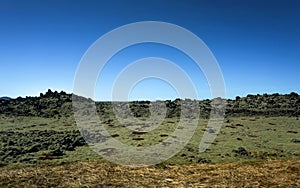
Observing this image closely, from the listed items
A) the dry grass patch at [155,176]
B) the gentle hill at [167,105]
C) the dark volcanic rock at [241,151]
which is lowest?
the dry grass patch at [155,176]

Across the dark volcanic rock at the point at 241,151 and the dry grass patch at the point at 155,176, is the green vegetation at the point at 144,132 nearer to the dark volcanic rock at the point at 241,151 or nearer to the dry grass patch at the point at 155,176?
the dark volcanic rock at the point at 241,151

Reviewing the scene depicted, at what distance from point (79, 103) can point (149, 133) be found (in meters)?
16.5

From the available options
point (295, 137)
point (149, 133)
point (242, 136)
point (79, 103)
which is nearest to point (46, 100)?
point (79, 103)

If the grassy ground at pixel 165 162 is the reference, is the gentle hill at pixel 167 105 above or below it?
above

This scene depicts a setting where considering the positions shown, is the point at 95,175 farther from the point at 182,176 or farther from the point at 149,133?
the point at 149,133

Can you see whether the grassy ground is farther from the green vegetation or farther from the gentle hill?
the gentle hill

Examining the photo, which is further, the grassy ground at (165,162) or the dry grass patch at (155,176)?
the grassy ground at (165,162)

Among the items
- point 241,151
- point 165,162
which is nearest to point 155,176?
point 165,162

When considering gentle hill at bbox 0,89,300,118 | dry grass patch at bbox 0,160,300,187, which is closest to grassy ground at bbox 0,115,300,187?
dry grass patch at bbox 0,160,300,187

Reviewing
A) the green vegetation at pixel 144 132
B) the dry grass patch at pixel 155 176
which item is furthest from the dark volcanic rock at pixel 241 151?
the dry grass patch at pixel 155 176

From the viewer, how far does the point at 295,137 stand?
79.5 feet

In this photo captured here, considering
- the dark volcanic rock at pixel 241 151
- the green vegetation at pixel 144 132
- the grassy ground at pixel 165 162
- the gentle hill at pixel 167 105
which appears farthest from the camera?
the gentle hill at pixel 167 105

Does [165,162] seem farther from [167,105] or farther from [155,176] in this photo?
[167,105]

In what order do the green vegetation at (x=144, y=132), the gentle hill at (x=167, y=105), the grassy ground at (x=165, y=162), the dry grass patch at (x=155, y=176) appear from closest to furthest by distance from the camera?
the dry grass patch at (x=155, y=176)
the grassy ground at (x=165, y=162)
the green vegetation at (x=144, y=132)
the gentle hill at (x=167, y=105)
